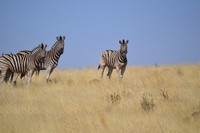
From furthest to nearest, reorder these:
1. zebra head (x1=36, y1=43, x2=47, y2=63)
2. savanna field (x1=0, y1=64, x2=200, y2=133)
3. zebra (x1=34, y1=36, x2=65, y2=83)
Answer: zebra (x1=34, y1=36, x2=65, y2=83), zebra head (x1=36, y1=43, x2=47, y2=63), savanna field (x1=0, y1=64, x2=200, y2=133)

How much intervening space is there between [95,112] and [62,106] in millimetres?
1183

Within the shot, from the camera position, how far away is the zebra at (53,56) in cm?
1603

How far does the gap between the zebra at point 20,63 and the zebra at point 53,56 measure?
42 centimetres

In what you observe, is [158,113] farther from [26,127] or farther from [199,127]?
[26,127]

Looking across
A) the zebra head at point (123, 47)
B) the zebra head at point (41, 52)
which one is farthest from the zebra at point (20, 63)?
the zebra head at point (123, 47)

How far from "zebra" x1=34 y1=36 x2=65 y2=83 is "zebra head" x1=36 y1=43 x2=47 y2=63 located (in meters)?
0.34

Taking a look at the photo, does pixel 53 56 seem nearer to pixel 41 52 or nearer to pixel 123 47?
pixel 41 52

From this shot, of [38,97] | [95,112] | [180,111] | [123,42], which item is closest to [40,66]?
[123,42]

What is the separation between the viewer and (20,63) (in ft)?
49.0

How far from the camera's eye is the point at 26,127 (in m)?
6.78

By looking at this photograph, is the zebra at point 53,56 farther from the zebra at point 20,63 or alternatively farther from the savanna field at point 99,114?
the savanna field at point 99,114

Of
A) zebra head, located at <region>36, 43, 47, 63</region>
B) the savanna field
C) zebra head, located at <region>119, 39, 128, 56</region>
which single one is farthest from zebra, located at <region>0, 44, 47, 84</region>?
zebra head, located at <region>119, 39, 128, 56</region>

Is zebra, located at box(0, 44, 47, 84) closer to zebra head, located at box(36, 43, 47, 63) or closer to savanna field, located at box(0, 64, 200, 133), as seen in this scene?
zebra head, located at box(36, 43, 47, 63)

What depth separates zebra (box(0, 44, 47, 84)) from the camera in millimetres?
14496
